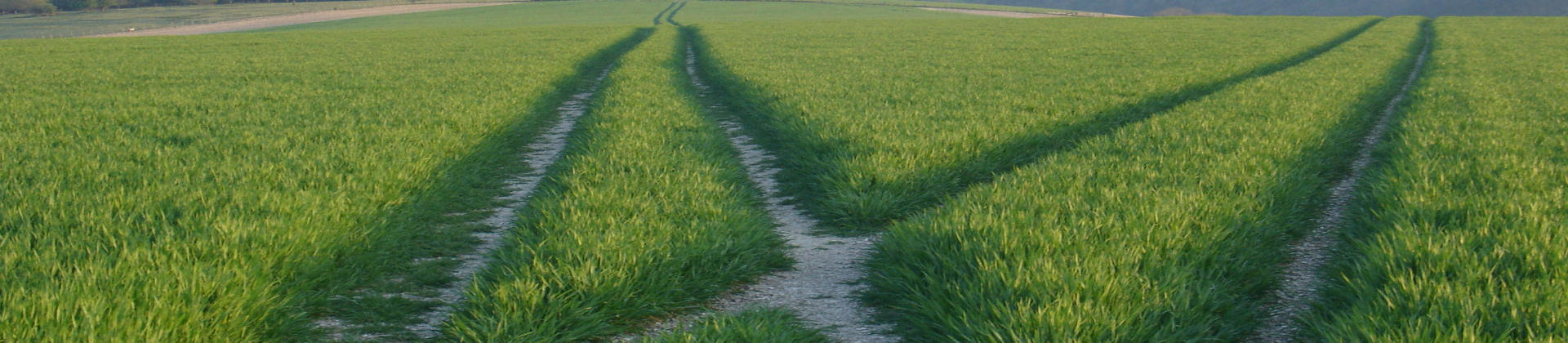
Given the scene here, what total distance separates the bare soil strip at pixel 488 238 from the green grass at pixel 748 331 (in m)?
1.17

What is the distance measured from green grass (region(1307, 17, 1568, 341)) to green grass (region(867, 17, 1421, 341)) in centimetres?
47

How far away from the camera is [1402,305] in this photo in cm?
404

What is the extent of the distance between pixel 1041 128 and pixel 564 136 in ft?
18.9

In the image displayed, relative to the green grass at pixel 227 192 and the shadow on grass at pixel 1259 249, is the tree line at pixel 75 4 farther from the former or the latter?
the shadow on grass at pixel 1259 249

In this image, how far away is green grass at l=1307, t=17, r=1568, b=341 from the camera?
3820mm

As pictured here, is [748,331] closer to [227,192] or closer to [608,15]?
[227,192]

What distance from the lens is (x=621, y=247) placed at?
5.23m

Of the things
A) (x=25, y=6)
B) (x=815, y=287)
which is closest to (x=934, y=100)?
(x=815, y=287)

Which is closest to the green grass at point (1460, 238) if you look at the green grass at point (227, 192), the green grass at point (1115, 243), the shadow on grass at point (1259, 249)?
the shadow on grass at point (1259, 249)

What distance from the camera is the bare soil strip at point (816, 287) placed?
4.66 meters

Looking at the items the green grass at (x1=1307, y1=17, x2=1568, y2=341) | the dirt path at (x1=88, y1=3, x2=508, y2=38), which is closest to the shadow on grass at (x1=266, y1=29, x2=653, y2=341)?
the green grass at (x1=1307, y1=17, x2=1568, y2=341)

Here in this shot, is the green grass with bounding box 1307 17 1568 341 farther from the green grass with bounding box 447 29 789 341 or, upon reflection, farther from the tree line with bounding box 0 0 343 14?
the tree line with bounding box 0 0 343 14

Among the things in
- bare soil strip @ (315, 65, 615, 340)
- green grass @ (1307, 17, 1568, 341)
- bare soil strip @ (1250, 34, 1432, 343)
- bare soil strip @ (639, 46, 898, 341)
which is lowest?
bare soil strip @ (639, 46, 898, 341)

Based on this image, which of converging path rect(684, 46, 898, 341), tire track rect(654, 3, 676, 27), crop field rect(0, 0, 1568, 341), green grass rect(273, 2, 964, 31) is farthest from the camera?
green grass rect(273, 2, 964, 31)
